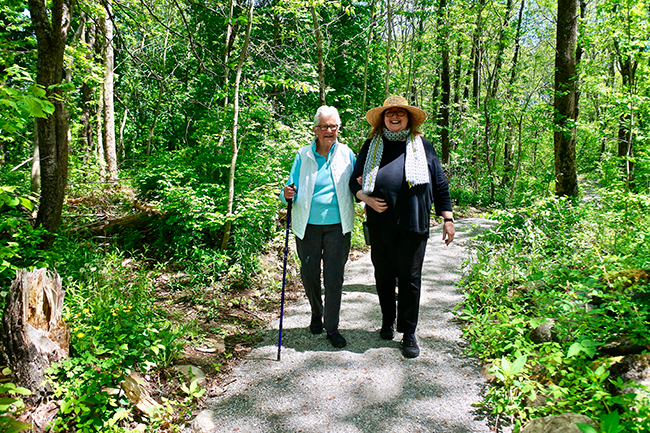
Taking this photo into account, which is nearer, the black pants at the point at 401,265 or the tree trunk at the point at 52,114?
the black pants at the point at 401,265

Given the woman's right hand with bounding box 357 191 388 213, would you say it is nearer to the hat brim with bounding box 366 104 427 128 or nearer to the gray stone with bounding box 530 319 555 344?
the hat brim with bounding box 366 104 427 128

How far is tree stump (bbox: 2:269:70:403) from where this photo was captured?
2404mm

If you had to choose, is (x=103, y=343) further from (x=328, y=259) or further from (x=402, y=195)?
(x=402, y=195)

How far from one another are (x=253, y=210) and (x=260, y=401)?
9.85ft

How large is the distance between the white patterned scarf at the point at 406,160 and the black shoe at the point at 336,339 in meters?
1.41

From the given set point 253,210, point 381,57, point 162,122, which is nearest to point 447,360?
point 253,210

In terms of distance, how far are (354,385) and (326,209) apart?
150 centimetres

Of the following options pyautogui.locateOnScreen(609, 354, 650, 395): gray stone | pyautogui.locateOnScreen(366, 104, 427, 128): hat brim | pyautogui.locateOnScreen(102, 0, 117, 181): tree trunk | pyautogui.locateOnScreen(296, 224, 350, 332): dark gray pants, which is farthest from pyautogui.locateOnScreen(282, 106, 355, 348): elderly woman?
pyautogui.locateOnScreen(102, 0, 117, 181): tree trunk

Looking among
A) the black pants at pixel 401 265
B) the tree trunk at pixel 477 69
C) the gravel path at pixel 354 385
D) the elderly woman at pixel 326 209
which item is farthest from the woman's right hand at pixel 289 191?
the tree trunk at pixel 477 69

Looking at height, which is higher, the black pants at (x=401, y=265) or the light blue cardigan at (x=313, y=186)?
the light blue cardigan at (x=313, y=186)

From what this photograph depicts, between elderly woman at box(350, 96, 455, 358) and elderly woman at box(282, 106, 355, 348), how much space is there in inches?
7.6

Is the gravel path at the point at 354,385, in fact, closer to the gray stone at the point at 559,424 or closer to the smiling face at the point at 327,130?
the gray stone at the point at 559,424

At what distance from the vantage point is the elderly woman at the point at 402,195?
3.23 metres

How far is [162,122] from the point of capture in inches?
653
